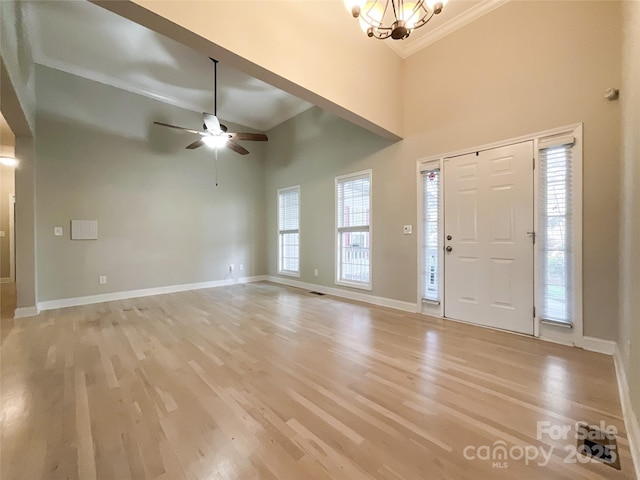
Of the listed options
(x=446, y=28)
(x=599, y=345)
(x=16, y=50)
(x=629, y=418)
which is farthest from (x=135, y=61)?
(x=599, y=345)

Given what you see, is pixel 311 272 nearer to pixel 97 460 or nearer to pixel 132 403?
pixel 132 403

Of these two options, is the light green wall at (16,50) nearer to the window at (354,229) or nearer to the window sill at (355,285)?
the window at (354,229)

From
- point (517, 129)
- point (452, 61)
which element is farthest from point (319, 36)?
point (517, 129)

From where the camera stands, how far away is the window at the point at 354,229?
466 centimetres

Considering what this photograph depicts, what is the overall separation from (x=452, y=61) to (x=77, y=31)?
A: 16.7 feet

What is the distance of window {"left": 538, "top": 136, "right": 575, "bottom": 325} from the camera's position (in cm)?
270

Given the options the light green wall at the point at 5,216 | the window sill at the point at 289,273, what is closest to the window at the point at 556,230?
the window sill at the point at 289,273

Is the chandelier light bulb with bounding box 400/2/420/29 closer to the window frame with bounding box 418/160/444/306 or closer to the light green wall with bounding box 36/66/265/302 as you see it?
the window frame with bounding box 418/160/444/306

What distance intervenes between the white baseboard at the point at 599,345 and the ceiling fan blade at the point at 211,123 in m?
5.20

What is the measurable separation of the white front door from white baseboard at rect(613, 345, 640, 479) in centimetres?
97

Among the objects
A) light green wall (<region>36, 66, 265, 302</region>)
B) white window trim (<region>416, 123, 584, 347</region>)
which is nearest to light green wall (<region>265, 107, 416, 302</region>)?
light green wall (<region>36, 66, 265, 302</region>)

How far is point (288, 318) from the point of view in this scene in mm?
3633

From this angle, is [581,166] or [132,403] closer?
[132,403]

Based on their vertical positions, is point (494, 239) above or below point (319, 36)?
below
